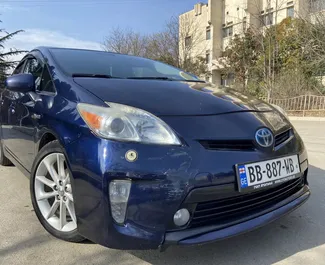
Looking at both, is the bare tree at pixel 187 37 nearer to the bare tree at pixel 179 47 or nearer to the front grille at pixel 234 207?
the bare tree at pixel 179 47

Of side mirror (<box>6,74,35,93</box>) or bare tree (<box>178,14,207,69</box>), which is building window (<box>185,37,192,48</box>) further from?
side mirror (<box>6,74,35,93</box>)

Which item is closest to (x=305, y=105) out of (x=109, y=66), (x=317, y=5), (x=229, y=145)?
(x=317, y=5)

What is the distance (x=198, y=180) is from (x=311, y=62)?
14805 millimetres

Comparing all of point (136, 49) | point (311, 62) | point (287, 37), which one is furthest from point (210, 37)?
point (311, 62)

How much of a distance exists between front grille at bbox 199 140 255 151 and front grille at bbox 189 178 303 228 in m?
0.27

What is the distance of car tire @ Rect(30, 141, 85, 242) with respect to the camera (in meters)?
1.98

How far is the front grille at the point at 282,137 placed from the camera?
6.86 ft

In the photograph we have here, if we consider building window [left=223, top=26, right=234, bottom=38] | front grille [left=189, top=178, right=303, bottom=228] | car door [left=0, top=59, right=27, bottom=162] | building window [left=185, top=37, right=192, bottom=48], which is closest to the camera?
front grille [left=189, top=178, right=303, bottom=228]

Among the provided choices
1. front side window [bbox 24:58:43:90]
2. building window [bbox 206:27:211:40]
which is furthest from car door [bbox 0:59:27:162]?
building window [bbox 206:27:211:40]

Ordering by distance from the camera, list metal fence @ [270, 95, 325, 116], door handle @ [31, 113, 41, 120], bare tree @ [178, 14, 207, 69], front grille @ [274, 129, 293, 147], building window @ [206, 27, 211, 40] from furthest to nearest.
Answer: building window @ [206, 27, 211, 40], bare tree @ [178, 14, 207, 69], metal fence @ [270, 95, 325, 116], door handle @ [31, 113, 41, 120], front grille @ [274, 129, 293, 147]

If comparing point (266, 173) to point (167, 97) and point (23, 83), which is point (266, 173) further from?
point (23, 83)

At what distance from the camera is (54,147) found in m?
2.03

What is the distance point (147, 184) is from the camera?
1633 millimetres

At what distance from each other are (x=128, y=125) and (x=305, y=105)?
12017 mm
